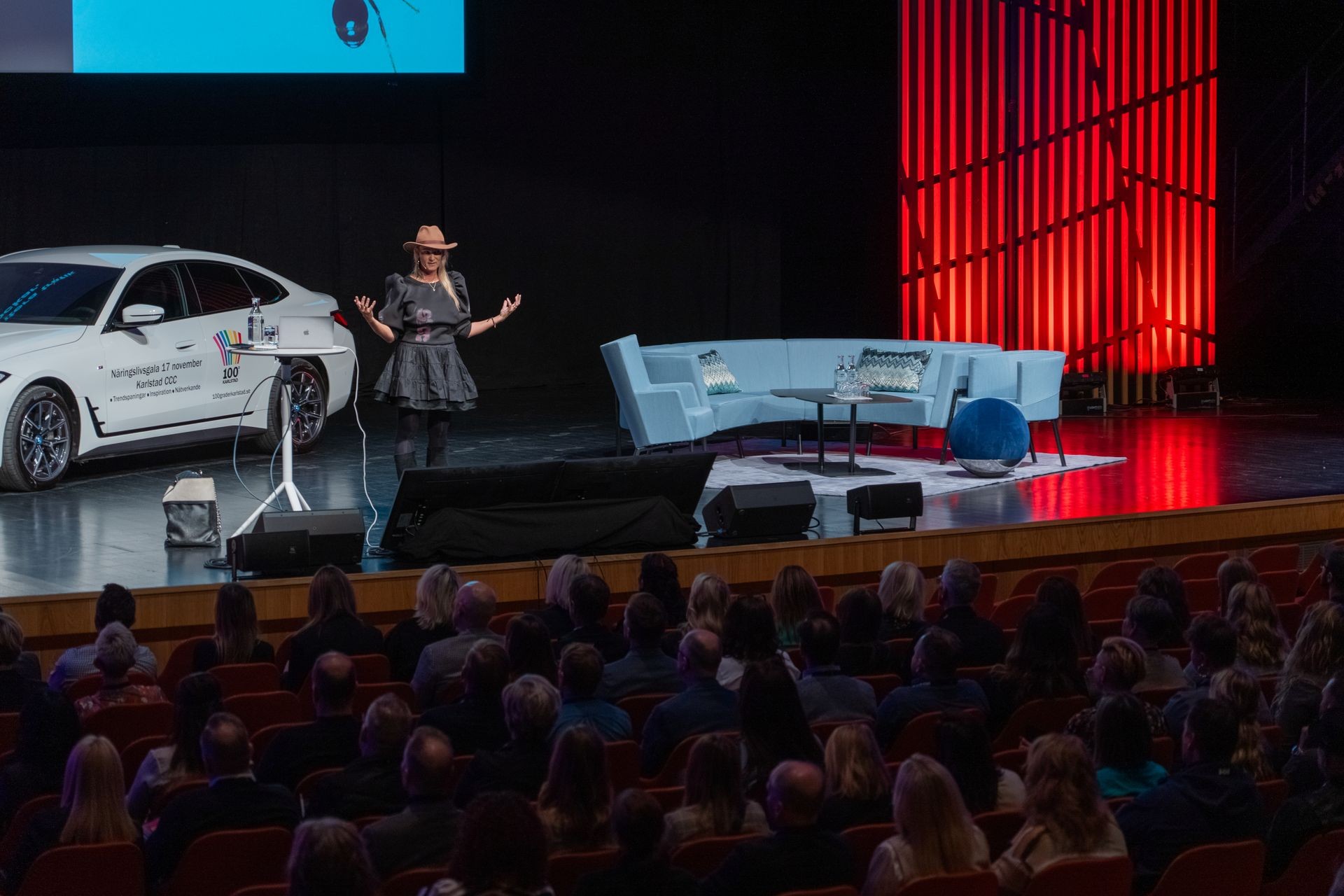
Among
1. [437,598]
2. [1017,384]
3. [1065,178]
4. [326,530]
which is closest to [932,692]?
[437,598]

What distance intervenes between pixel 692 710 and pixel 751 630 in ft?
1.92

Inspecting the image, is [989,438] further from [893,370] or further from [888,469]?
[893,370]

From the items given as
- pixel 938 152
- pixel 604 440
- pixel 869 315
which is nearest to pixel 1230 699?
pixel 604 440

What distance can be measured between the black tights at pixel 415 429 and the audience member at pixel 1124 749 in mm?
5125

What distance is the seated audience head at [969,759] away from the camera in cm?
368

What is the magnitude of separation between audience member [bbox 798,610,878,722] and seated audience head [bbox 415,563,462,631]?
1345 millimetres

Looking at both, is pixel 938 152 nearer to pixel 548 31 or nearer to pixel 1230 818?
pixel 548 31

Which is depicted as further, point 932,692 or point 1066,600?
point 1066,600

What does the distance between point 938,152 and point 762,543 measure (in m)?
6.91

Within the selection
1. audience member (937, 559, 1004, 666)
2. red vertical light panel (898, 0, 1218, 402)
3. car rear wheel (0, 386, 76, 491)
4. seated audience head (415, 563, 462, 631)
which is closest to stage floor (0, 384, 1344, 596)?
car rear wheel (0, 386, 76, 491)

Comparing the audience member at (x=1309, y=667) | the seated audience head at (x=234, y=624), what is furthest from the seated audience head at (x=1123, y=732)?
the seated audience head at (x=234, y=624)

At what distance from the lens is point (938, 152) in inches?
535

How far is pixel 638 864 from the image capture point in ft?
10.1

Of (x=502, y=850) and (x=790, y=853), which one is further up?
(x=502, y=850)
